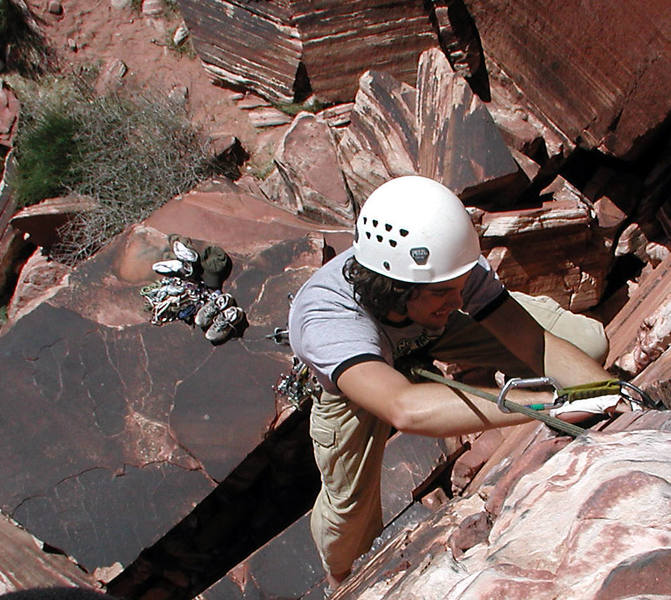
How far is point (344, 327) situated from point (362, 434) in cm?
56

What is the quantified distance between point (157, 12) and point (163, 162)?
1947 millimetres

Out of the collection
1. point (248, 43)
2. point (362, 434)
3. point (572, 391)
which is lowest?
point (362, 434)

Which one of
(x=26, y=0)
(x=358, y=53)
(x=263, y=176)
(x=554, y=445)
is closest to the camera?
(x=554, y=445)

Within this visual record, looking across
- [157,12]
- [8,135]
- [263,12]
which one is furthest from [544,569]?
[157,12]

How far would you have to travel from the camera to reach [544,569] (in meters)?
1.38

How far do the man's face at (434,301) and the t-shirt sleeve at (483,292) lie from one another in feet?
0.79

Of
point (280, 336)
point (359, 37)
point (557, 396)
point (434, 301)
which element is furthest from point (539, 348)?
point (359, 37)

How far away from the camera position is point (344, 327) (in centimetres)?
219

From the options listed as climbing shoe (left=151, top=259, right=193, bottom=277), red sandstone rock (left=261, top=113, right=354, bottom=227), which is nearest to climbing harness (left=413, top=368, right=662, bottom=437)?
climbing shoe (left=151, top=259, right=193, bottom=277)

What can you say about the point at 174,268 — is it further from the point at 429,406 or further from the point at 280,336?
the point at 429,406

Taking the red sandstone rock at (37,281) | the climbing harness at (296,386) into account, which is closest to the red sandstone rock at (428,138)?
the climbing harness at (296,386)

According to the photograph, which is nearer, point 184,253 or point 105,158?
point 184,253

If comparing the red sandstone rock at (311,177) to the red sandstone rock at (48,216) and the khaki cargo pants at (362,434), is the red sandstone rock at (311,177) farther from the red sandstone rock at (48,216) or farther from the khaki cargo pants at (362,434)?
the khaki cargo pants at (362,434)

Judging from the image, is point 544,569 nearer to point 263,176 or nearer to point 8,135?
point 263,176
